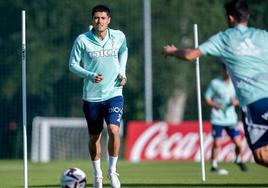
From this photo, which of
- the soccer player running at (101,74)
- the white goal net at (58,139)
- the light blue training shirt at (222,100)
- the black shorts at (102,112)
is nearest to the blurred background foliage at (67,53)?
the white goal net at (58,139)

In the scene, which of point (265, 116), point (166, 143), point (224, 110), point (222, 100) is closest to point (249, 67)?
point (265, 116)

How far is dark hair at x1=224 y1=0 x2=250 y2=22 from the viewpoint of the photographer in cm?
1108

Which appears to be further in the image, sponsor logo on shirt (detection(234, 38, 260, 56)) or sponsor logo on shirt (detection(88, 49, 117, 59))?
sponsor logo on shirt (detection(88, 49, 117, 59))

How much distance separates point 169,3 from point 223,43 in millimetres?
27638

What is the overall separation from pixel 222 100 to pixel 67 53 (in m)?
15.7

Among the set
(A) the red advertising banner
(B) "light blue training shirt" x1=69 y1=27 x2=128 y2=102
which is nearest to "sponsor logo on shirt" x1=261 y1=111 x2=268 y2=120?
(B) "light blue training shirt" x1=69 y1=27 x2=128 y2=102

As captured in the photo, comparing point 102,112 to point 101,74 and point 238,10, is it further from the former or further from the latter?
point 238,10

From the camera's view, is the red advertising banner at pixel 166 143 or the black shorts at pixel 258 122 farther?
the red advertising banner at pixel 166 143

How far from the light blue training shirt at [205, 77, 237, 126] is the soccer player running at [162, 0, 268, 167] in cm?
1120

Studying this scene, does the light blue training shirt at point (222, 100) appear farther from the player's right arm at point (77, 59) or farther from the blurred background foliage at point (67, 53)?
the blurred background foliage at point (67, 53)

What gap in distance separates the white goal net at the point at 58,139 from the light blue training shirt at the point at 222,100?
989cm

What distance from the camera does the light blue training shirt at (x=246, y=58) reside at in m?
11.2

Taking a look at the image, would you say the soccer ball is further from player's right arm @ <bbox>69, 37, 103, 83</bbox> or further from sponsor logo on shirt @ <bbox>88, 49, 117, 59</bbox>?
sponsor logo on shirt @ <bbox>88, 49, 117, 59</bbox>

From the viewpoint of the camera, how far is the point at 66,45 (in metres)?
37.9
